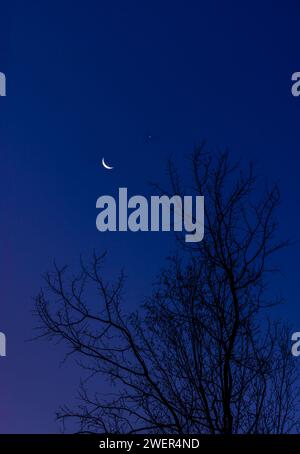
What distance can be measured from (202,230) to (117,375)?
171cm

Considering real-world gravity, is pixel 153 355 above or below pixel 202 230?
below

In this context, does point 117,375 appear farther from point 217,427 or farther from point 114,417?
point 217,427

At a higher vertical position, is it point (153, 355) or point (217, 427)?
point (153, 355)

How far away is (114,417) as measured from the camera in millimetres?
7516

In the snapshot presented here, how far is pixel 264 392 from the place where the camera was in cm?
768

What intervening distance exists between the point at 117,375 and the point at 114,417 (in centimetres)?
43

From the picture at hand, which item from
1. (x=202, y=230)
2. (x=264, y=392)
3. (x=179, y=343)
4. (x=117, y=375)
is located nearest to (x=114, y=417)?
(x=117, y=375)
